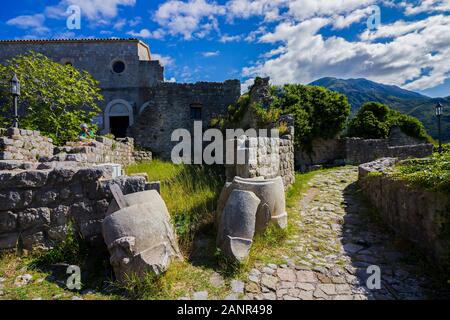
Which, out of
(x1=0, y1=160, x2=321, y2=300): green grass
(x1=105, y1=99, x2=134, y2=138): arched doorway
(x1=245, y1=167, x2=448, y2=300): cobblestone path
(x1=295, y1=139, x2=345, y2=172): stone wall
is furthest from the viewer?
(x1=105, y1=99, x2=134, y2=138): arched doorway

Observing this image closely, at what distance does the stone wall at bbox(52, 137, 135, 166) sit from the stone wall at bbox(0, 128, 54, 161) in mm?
400

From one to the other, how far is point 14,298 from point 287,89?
14709mm

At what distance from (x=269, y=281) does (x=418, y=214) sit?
235 centimetres

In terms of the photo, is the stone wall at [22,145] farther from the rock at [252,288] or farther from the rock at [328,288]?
the rock at [328,288]

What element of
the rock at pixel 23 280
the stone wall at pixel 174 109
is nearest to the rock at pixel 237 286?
the rock at pixel 23 280

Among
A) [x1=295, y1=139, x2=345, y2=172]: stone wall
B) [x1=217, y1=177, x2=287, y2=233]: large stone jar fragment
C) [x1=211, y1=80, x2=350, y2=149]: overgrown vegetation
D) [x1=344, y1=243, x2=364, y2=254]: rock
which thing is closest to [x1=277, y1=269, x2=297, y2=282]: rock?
[x1=217, y1=177, x2=287, y2=233]: large stone jar fragment

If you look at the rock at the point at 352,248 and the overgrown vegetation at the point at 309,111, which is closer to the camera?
the rock at the point at 352,248

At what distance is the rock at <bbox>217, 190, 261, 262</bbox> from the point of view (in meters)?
3.19

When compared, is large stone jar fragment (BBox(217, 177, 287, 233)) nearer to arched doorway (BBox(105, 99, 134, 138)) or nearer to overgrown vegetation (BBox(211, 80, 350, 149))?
overgrown vegetation (BBox(211, 80, 350, 149))

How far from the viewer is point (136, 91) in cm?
1748

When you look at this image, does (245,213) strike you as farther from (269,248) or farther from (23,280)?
(23,280)

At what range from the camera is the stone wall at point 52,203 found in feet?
9.80

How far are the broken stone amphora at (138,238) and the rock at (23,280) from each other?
0.91m

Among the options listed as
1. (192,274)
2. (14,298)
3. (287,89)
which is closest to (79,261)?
(14,298)
